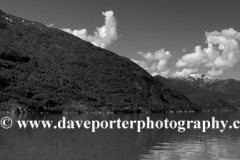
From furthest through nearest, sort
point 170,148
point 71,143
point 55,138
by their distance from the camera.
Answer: point 55,138 → point 71,143 → point 170,148

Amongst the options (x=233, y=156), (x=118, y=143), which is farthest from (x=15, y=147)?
(x=233, y=156)

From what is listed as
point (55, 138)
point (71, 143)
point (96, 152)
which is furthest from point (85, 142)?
point (96, 152)

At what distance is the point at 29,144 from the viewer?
4838cm

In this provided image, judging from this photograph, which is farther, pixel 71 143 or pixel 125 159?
pixel 71 143

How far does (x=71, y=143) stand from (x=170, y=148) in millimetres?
14142

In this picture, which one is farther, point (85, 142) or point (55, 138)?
point (55, 138)

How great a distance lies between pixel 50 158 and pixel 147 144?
17.4 meters

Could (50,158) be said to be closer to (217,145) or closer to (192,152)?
(192,152)

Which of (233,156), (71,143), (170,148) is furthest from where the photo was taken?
(71,143)

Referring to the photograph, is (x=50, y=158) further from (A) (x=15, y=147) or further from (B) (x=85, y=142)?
(B) (x=85, y=142)

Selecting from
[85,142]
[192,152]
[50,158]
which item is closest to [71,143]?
[85,142]

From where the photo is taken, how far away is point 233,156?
40125 mm

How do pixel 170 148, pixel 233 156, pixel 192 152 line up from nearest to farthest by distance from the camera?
pixel 233 156
pixel 192 152
pixel 170 148

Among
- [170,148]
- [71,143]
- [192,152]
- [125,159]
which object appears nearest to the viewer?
[125,159]
